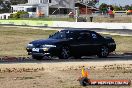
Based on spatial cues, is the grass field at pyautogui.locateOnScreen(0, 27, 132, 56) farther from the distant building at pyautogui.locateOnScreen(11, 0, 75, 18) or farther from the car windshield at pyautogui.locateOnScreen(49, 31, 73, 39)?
the distant building at pyautogui.locateOnScreen(11, 0, 75, 18)

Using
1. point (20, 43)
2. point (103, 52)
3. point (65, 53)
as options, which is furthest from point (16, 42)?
point (65, 53)

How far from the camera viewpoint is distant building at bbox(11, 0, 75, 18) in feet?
372

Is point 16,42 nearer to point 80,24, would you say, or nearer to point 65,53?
point 80,24

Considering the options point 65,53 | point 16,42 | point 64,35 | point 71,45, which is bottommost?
point 16,42

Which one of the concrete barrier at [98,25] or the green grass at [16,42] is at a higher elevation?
the concrete barrier at [98,25]

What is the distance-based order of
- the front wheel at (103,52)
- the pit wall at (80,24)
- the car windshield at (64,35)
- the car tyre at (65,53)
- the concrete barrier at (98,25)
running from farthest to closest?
1. the pit wall at (80,24)
2. the concrete barrier at (98,25)
3. the front wheel at (103,52)
4. the car windshield at (64,35)
5. the car tyre at (65,53)

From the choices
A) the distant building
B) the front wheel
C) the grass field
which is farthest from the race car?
the distant building

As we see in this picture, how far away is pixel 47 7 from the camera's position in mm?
112188

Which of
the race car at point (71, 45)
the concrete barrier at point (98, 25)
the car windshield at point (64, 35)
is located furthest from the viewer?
the concrete barrier at point (98, 25)

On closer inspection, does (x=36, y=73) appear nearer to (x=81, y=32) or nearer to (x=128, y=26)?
(x=81, y=32)

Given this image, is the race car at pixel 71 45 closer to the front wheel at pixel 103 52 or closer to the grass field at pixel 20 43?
the front wheel at pixel 103 52

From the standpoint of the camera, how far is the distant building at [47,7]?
4469 inches

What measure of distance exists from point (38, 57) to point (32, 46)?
761 mm

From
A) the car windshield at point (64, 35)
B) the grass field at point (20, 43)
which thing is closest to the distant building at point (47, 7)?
the grass field at point (20, 43)
